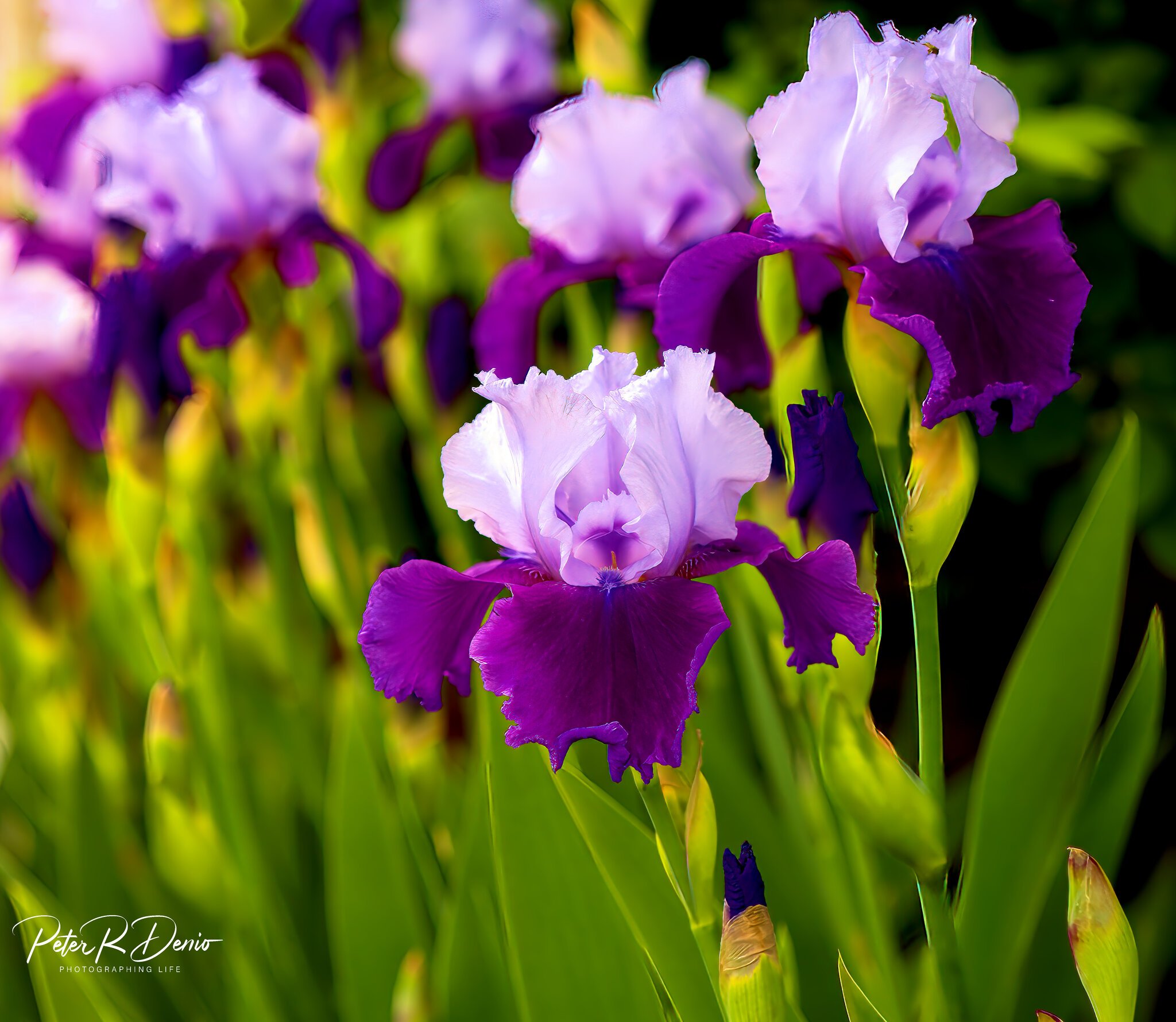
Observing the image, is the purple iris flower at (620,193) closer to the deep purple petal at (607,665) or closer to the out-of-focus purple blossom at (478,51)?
the deep purple petal at (607,665)

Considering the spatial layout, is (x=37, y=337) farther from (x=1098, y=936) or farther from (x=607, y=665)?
(x=1098, y=936)

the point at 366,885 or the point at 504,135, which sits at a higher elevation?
the point at 504,135

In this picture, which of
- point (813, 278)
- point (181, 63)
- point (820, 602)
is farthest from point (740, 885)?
point (181, 63)

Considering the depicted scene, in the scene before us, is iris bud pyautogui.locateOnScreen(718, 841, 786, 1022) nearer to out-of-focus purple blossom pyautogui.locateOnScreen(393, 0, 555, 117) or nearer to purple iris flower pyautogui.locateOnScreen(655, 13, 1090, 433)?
purple iris flower pyautogui.locateOnScreen(655, 13, 1090, 433)

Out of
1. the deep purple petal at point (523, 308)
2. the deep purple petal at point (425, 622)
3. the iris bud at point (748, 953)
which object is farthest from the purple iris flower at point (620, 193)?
the iris bud at point (748, 953)

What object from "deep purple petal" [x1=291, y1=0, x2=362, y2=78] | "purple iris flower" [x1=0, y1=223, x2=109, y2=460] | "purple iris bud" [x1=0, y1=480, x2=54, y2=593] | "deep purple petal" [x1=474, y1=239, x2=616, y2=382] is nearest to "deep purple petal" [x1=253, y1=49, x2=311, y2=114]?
"deep purple petal" [x1=291, y1=0, x2=362, y2=78]
